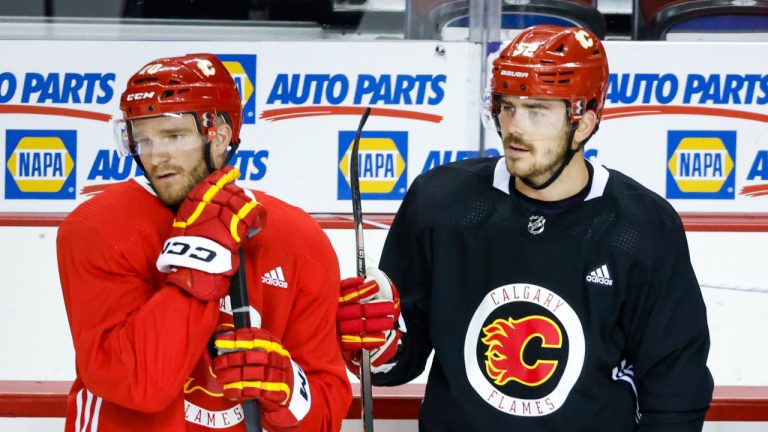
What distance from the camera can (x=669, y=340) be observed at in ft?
5.68

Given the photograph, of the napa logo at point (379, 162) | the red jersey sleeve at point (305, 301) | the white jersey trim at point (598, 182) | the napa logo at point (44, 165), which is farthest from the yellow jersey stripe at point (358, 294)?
the napa logo at point (44, 165)

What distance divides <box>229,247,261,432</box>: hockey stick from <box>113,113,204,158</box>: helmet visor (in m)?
0.19

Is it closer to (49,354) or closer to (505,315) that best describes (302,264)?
(505,315)

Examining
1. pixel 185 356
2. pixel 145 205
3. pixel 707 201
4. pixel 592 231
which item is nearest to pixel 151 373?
pixel 185 356

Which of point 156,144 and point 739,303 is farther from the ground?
point 156,144

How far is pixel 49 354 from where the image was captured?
2852 millimetres

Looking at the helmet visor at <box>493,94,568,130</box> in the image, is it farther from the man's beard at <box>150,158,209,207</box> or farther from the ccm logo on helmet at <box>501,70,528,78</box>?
the man's beard at <box>150,158,209,207</box>

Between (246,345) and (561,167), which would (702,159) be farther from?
(246,345)

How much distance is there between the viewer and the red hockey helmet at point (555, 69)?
177 centimetres

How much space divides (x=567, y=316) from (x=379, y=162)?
1390 millimetres

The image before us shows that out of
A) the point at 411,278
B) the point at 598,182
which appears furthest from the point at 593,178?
the point at 411,278

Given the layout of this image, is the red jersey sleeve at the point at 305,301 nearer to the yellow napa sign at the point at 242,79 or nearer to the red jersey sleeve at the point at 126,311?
the red jersey sleeve at the point at 126,311

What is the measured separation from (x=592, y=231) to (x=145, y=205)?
0.69 meters

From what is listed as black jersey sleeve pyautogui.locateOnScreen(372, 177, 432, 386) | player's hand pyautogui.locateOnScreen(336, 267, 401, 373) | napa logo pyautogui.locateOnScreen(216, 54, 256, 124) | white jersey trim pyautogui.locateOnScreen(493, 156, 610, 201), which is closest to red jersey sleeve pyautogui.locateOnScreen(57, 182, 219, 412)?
player's hand pyautogui.locateOnScreen(336, 267, 401, 373)
